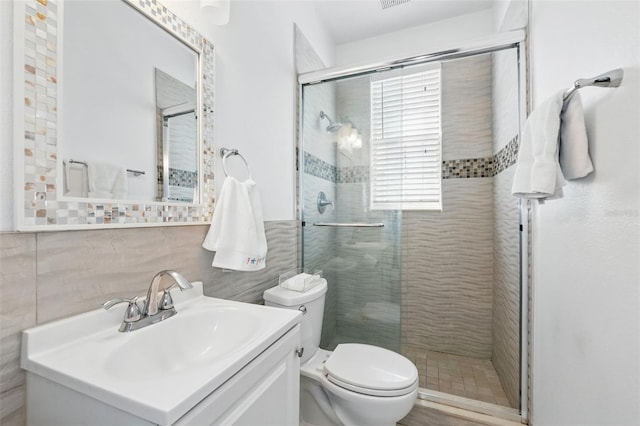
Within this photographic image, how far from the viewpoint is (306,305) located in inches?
55.8

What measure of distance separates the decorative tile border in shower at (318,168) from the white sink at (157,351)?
114 centimetres

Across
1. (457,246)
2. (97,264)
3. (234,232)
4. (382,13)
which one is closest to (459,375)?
(457,246)

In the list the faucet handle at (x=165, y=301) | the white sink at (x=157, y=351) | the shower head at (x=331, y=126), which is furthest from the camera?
the shower head at (x=331, y=126)

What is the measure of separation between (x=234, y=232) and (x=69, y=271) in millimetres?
525

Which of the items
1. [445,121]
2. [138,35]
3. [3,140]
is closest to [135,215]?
[3,140]

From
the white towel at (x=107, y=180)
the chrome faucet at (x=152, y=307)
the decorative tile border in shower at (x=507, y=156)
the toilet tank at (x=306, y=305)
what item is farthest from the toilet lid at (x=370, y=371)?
the decorative tile border in shower at (x=507, y=156)

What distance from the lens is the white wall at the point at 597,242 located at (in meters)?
0.64

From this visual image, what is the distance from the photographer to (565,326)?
982mm

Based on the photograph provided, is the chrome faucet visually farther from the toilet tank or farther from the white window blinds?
the white window blinds

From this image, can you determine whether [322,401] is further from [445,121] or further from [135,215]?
[445,121]

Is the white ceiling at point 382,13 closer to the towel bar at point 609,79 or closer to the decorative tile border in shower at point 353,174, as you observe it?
the decorative tile border in shower at point 353,174

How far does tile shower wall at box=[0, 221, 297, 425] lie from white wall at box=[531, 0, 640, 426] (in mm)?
1280

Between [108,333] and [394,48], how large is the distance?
2724mm

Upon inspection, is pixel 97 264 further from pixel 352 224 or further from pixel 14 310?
pixel 352 224
